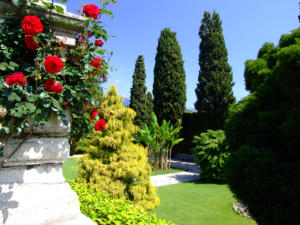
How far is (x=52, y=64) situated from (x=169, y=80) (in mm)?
13656

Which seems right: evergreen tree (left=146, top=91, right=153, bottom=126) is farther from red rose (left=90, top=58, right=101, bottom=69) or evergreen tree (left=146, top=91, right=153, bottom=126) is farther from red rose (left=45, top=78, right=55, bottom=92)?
red rose (left=45, top=78, right=55, bottom=92)

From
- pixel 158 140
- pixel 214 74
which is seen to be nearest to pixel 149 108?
pixel 158 140

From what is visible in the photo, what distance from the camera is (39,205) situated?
1.50 metres

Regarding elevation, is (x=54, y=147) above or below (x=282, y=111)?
below

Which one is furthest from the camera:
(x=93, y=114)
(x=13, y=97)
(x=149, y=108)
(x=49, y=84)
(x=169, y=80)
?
(x=149, y=108)

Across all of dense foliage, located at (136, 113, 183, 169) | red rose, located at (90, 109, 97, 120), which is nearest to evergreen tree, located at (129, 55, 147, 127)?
dense foliage, located at (136, 113, 183, 169)

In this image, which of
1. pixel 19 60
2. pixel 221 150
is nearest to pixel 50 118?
pixel 19 60

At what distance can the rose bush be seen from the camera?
133cm

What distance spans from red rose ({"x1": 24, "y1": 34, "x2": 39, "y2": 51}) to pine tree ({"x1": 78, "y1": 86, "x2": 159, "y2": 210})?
119 inches

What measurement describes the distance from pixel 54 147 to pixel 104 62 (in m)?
0.78

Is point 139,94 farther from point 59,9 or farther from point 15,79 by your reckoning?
point 15,79

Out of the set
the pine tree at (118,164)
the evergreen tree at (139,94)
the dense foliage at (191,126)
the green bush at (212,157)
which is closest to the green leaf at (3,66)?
the pine tree at (118,164)

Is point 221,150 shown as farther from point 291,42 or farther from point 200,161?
point 291,42

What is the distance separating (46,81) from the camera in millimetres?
1388
